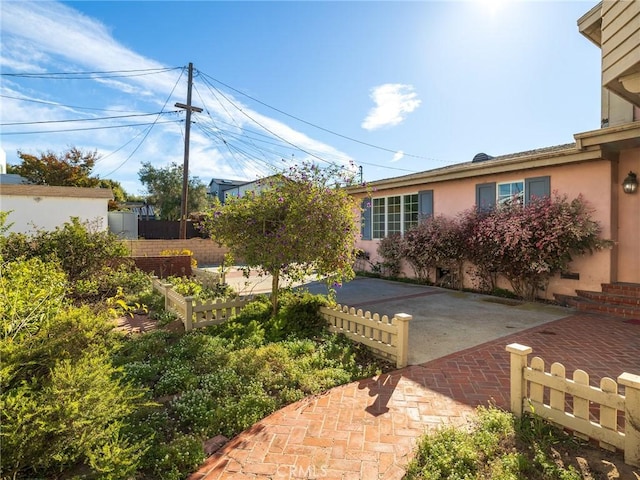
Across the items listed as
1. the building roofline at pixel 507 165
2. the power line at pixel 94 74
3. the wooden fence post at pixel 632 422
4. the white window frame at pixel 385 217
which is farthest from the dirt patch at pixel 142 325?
the power line at pixel 94 74

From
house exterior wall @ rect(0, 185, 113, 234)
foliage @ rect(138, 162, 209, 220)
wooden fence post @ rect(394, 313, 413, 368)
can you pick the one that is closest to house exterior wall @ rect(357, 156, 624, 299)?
wooden fence post @ rect(394, 313, 413, 368)

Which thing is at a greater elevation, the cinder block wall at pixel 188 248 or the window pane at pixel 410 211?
the window pane at pixel 410 211

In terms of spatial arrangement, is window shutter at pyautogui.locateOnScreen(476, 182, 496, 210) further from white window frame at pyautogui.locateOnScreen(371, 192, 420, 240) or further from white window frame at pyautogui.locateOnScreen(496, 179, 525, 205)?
white window frame at pyautogui.locateOnScreen(371, 192, 420, 240)

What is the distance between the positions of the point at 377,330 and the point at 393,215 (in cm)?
889

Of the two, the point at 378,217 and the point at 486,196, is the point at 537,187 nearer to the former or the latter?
the point at 486,196

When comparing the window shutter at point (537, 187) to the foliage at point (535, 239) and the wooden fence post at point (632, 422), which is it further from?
the wooden fence post at point (632, 422)

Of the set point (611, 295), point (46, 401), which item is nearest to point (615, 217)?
point (611, 295)

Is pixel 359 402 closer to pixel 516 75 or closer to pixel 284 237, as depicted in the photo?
pixel 284 237

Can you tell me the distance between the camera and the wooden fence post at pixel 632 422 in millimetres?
Result: 2404

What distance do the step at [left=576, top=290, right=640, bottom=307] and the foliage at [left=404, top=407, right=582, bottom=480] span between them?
6119mm

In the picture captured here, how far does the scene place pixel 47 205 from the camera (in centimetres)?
1734

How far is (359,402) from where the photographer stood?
3438mm

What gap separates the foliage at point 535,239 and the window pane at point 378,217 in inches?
187

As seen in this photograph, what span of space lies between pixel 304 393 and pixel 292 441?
2.69 feet
